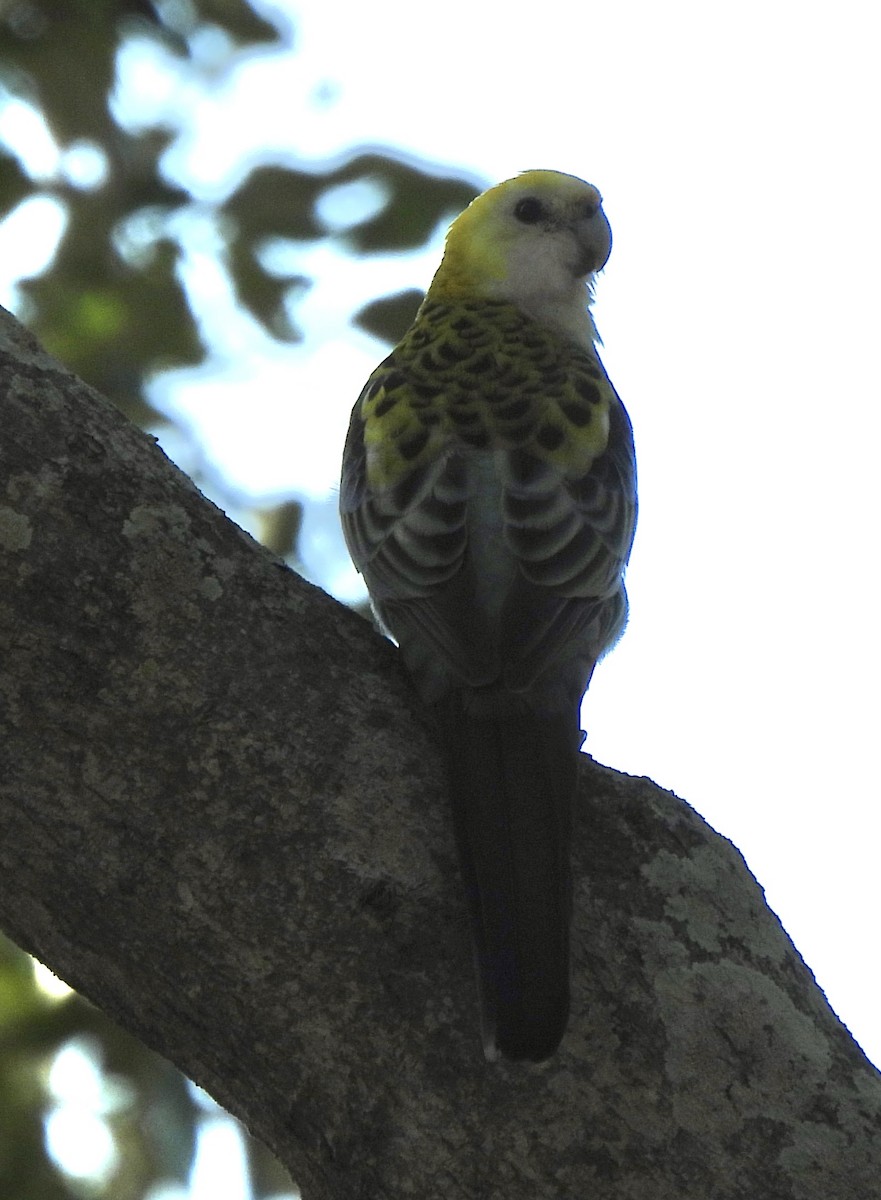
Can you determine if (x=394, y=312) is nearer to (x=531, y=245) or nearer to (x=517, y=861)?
(x=531, y=245)

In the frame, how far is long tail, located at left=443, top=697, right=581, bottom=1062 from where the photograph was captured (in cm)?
236

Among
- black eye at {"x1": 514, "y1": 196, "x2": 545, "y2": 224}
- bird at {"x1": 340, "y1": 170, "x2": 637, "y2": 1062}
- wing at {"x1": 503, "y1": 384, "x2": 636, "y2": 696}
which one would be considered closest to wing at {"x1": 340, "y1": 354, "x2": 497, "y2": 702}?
bird at {"x1": 340, "y1": 170, "x2": 637, "y2": 1062}

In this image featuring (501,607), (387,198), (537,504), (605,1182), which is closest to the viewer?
(605,1182)

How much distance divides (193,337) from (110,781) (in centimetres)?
287

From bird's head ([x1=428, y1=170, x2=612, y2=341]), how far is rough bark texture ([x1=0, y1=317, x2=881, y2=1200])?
8.10ft

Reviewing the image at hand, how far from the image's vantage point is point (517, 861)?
2570mm

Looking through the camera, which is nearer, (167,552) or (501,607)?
(167,552)

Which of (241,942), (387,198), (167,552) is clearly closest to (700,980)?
(241,942)

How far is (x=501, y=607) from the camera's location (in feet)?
10.6

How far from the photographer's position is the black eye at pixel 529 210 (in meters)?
5.18

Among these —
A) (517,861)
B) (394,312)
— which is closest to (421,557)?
(517,861)

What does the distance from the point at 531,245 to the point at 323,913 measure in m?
3.20

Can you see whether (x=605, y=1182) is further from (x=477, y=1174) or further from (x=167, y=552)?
(x=167, y=552)

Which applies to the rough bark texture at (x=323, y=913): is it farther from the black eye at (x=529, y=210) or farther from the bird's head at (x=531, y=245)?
the black eye at (x=529, y=210)
